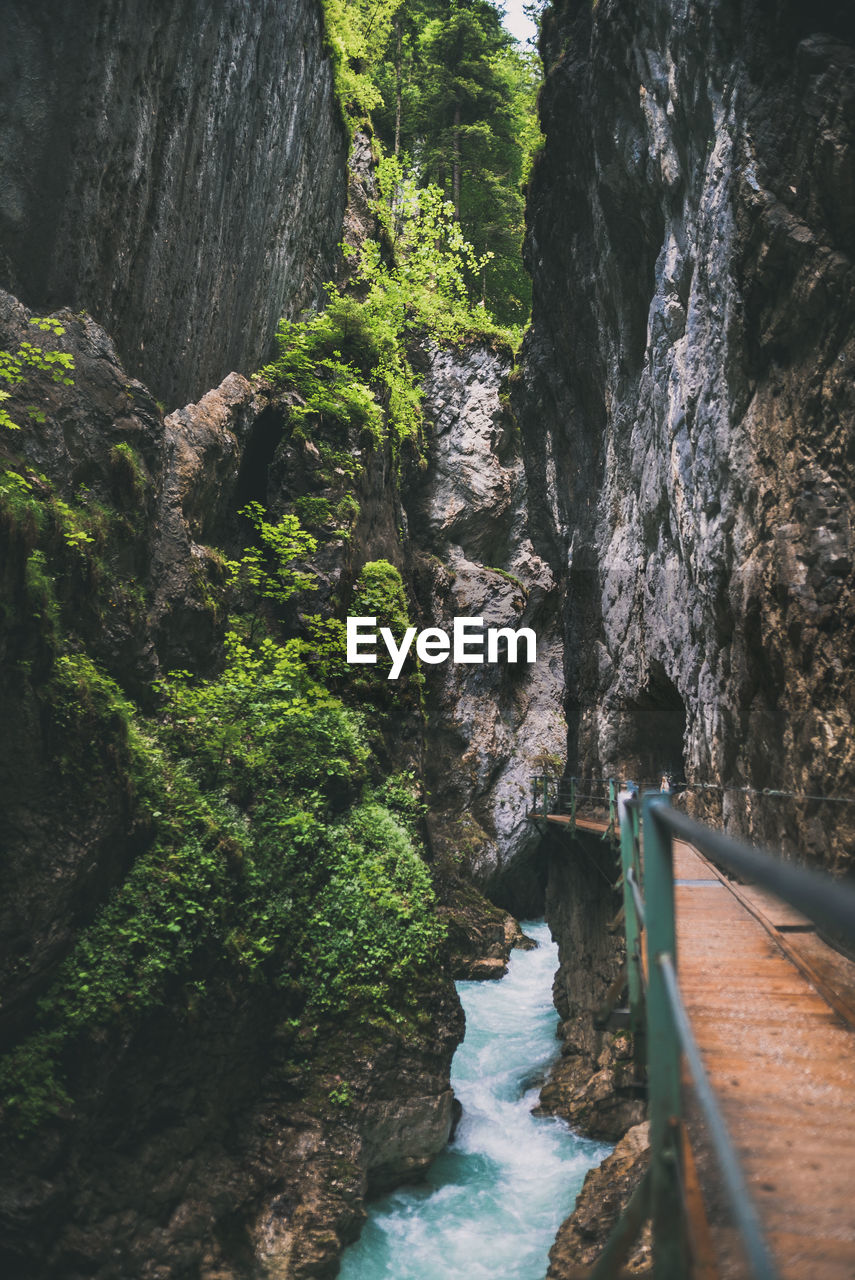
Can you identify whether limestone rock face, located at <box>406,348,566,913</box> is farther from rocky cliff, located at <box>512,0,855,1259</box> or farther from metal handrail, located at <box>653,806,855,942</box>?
metal handrail, located at <box>653,806,855,942</box>

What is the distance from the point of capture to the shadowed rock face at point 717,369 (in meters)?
6.45

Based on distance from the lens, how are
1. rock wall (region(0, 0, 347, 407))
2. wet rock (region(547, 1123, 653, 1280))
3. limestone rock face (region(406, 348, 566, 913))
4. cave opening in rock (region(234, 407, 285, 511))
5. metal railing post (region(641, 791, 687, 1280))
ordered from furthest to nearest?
limestone rock face (region(406, 348, 566, 913)), cave opening in rock (region(234, 407, 285, 511)), rock wall (region(0, 0, 347, 407)), wet rock (region(547, 1123, 653, 1280)), metal railing post (region(641, 791, 687, 1280))

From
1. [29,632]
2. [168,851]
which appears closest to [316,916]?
[168,851]

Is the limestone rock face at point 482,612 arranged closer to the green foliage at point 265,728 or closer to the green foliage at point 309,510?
the green foliage at point 309,510

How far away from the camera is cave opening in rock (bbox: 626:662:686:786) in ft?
48.2

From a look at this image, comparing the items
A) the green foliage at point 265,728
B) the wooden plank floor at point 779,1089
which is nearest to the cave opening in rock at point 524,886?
the green foliage at point 265,728

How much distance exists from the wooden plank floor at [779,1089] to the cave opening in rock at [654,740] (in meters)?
9.76

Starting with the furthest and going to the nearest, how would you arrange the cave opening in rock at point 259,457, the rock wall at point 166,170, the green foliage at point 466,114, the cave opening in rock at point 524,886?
1. the green foliage at point 466,114
2. the cave opening in rock at point 524,886
3. the cave opening in rock at point 259,457
4. the rock wall at point 166,170

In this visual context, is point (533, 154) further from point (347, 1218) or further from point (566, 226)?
point (347, 1218)

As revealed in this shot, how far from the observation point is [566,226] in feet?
53.8

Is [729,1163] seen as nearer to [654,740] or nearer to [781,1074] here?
[781,1074]

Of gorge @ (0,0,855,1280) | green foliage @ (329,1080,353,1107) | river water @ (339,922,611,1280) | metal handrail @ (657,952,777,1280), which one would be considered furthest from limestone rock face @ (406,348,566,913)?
metal handrail @ (657,952,777,1280)

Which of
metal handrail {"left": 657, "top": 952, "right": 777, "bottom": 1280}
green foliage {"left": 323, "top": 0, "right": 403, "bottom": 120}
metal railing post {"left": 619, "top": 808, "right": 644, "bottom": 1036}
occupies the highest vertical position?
green foliage {"left": 323, "top": 0, "right": 403, "bottom": 120}

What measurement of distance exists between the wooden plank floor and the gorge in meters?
1.93
